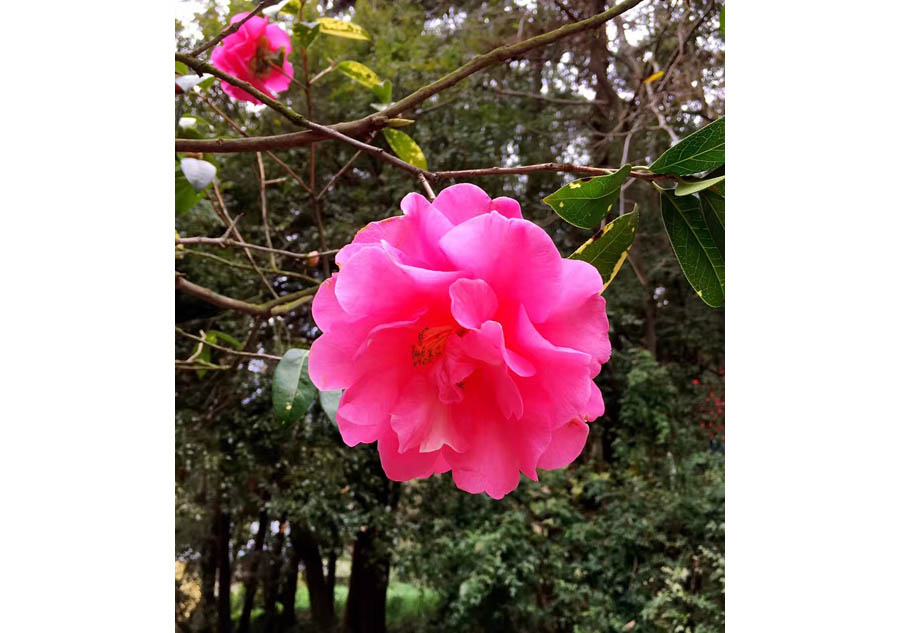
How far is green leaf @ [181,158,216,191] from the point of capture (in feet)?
1.89

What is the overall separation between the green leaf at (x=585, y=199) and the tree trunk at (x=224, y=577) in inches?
99.0

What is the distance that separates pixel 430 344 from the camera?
25 cm

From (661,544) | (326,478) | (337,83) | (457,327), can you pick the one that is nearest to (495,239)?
(457,327)

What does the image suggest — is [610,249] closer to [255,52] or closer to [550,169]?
[550,169]

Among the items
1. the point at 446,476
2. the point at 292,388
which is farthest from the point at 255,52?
the point at 446,476

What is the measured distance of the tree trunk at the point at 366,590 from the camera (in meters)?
2.55

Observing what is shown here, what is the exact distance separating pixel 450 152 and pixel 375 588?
1.74m

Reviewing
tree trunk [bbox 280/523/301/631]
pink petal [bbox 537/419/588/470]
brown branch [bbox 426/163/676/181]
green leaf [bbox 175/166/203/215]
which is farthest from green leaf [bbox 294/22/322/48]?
tree trunk [bbox 280/523/301/631]

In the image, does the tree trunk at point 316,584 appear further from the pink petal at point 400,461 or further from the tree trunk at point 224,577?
the pink petal at point 400,461

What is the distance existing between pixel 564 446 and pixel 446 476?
7.24 ft

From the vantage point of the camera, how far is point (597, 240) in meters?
0.29

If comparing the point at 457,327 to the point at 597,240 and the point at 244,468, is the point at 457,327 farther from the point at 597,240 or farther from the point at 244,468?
the point at 244,468

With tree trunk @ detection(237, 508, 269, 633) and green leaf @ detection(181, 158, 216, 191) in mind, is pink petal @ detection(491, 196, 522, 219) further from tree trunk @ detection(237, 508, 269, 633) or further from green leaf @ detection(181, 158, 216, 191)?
tree trunk @ detection(237, 508, 269, 633)

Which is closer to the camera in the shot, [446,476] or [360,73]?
[360,73]
